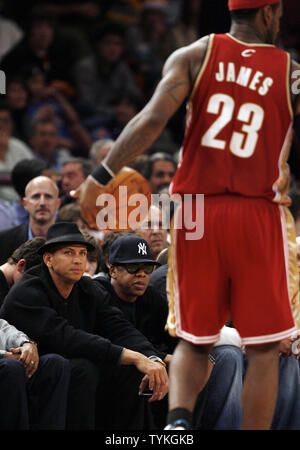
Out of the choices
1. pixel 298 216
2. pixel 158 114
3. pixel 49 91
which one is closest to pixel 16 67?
pixel 49 91

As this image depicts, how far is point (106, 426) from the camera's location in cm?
482

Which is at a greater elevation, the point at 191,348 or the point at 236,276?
the point at 236,276

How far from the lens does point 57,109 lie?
9500 millimetres

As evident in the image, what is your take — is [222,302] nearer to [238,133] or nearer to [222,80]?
[238,133]

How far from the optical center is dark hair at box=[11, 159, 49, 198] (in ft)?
23.1

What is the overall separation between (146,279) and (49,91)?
15.6 feet

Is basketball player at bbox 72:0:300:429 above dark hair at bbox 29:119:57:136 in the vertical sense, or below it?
below

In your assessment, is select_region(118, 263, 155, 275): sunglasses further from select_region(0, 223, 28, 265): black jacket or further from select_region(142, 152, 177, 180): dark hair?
select_region(142, 152, 177, 180): dark hair

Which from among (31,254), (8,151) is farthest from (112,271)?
(8,151)

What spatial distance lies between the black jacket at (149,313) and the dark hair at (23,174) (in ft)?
6.63

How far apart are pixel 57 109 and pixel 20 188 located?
8.68ft

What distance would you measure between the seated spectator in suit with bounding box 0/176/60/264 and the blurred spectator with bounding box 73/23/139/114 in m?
3.57

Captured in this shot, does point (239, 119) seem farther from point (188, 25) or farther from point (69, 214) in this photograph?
point (188, 25)

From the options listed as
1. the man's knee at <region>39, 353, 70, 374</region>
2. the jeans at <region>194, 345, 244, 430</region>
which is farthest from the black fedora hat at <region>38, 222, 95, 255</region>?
the jeans at <region>194, 345, 244, 430</region>
